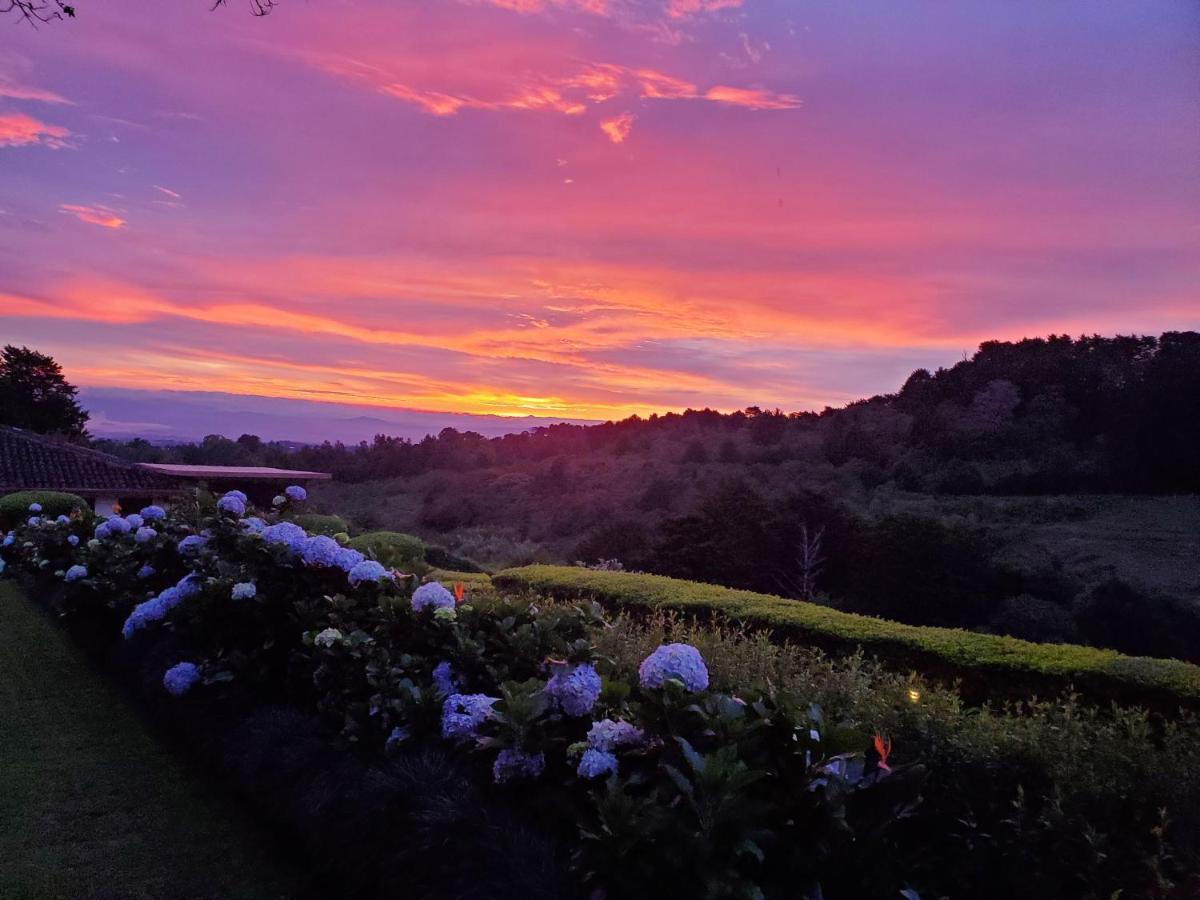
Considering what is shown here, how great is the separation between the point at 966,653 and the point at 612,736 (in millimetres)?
5613

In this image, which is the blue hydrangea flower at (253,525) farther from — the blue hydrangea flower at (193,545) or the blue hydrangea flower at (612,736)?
the blue hydrangea flower at (612,736)

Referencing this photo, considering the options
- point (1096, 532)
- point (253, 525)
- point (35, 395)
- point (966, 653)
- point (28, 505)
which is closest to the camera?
point (253, 525)

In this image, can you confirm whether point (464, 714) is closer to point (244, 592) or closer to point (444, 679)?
point (444, 679)

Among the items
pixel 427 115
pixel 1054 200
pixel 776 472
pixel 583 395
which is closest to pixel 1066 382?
pixel 776 472

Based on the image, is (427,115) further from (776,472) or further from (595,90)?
(776,472)

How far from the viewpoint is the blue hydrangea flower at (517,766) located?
8.14 feet

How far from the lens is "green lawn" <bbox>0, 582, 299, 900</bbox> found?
314cm

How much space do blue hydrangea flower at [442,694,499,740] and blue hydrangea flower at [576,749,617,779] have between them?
53cm

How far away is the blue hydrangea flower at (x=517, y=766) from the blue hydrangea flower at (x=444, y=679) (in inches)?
26.1

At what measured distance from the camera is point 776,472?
30641 mm

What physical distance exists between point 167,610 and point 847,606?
15.4m

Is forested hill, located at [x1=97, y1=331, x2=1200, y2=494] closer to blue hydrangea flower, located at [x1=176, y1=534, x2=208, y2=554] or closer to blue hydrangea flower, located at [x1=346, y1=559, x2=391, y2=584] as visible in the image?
blue hydrangea flower, located at [x1=346, y1=559, x2=391, y2=584]

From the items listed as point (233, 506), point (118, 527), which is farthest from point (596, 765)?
point (118, 527)

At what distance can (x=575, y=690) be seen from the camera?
2598 millimetres
